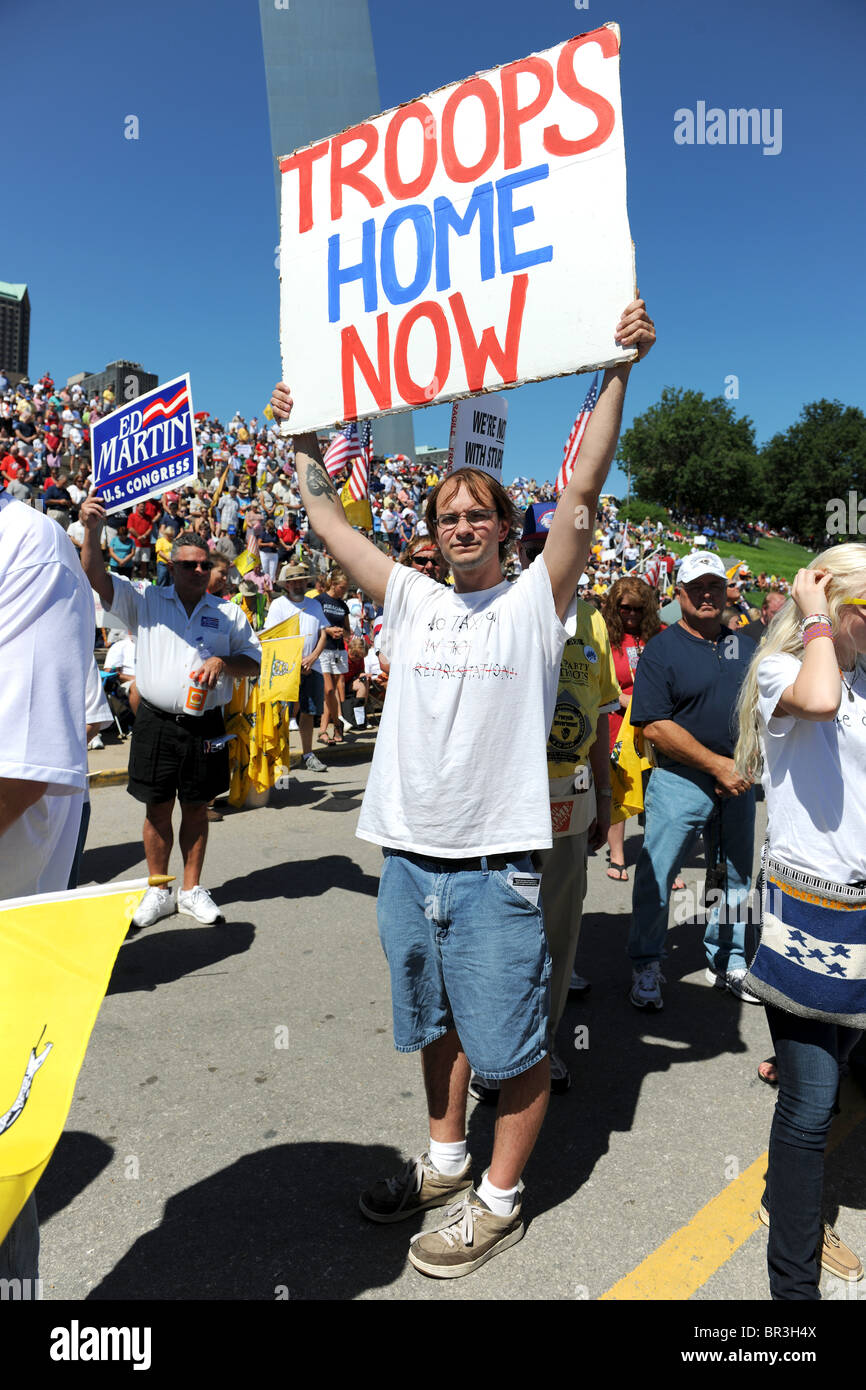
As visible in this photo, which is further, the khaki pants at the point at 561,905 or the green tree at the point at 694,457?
the green tree at the point at 694,457

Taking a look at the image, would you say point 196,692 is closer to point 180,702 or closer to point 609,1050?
point 180,702

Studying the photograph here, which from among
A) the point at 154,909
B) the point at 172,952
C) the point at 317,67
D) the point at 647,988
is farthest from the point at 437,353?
the point at 317,67

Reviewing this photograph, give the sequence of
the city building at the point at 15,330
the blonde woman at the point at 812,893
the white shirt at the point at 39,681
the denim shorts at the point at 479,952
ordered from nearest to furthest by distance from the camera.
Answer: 1. the white shirt at the point at 39,681
2. the blonde woman at the point at 812,893
3. the denim shorts at the point at 479,952
4. the city building at the point at 15,330

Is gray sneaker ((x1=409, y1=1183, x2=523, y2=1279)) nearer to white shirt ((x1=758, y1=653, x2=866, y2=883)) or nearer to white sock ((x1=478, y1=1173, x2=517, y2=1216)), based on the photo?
white sock ((x1=478, y1=1173, x2=517, y2=1216))

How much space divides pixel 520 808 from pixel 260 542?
48.0 feet

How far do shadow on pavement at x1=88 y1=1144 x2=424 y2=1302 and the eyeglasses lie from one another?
6.38ft

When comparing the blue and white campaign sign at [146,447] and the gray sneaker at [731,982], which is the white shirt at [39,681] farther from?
the blue and white campaign sign at [146,447]

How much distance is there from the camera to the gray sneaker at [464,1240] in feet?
7.24

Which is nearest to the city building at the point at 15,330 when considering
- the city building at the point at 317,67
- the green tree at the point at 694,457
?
the green tree at the point at 694,457

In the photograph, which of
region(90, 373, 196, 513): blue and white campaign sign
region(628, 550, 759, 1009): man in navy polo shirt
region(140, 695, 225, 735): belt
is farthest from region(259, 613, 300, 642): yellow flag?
region(628, 550, 759, 1009): man in navy polo shirt

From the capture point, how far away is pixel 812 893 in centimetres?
206

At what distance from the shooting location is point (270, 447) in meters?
30.0

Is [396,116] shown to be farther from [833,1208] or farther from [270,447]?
[270,447]

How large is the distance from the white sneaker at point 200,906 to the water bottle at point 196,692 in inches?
40.2
